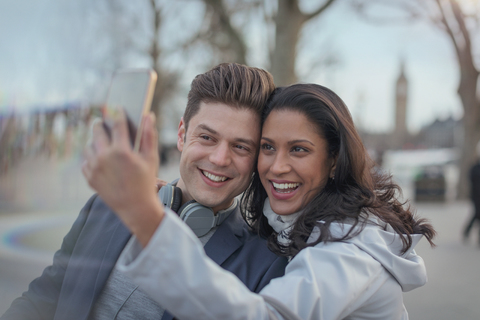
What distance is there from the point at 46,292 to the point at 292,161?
1.42m

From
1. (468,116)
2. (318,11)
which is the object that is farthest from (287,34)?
(468,116)

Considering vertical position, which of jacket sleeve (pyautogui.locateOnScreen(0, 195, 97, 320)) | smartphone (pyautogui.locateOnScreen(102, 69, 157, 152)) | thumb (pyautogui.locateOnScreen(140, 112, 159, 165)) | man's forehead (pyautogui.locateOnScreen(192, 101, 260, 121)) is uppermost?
smartphone (pyautogui.locateOnScreen(102, 69, 157, 152))

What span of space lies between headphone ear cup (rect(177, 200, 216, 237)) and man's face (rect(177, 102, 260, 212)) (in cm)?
7

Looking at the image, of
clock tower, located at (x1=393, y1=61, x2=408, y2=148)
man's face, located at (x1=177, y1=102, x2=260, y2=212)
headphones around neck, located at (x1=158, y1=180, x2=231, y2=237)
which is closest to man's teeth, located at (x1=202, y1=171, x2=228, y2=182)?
man's face, located at (x1=177, y1=102, x2=260, y2=212)

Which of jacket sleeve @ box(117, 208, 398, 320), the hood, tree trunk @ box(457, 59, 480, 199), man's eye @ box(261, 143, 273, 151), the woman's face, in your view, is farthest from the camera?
tree trunk @ box(457, 59, 480, 199)

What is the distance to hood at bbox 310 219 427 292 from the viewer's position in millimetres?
1692

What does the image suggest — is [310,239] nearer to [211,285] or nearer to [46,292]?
[211,285]

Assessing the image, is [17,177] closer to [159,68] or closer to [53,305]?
[53,305]

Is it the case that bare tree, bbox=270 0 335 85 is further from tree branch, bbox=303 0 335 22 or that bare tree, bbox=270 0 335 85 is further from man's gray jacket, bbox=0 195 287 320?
man's gray jacket, bbox=0 195 287 320

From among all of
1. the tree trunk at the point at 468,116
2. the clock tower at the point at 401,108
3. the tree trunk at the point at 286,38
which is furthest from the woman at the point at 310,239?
the clock tower at the point at 401,108

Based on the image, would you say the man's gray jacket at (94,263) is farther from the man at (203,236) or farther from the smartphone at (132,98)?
the smartphone at (132,98)

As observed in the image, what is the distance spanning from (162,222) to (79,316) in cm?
111

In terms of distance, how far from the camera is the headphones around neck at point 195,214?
84.7 inches

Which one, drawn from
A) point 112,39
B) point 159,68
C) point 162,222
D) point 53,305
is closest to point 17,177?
point 53,305
